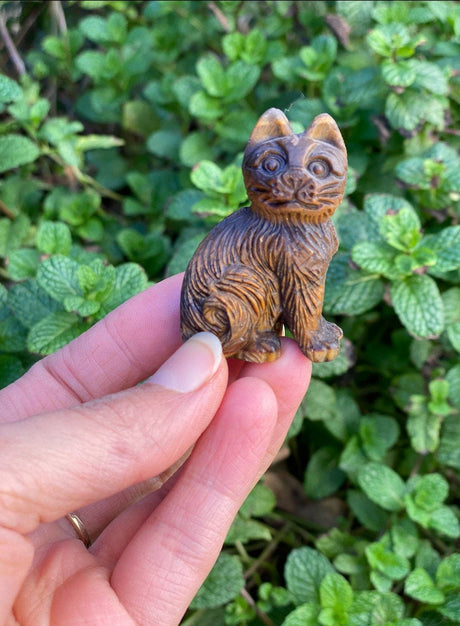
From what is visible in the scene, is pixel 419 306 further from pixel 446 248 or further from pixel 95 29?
pixel 95 29

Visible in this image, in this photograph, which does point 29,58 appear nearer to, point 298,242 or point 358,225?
point 358,225

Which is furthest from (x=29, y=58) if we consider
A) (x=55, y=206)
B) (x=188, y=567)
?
(x=188, y=567)

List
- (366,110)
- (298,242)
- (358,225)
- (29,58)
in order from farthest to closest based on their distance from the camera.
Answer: (29,58), (366,110), (358,225), (298,242)

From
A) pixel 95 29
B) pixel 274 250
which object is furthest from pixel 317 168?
pixel 95 29

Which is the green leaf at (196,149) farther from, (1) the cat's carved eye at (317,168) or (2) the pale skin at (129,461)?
(1) the cat's carved eye at (317,168)

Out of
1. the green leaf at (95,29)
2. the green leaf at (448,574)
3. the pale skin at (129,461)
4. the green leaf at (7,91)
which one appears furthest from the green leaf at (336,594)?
the green leaf at (95,29)

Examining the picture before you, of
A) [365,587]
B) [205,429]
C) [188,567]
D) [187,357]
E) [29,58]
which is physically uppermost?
[29,58]

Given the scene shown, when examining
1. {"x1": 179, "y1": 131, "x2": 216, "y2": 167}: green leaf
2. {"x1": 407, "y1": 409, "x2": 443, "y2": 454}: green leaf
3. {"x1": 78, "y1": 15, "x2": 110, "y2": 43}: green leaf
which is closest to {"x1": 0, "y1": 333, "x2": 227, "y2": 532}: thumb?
{"x1": 407, "y1": 409, "x2": 443, "y2": 454}: green leaf

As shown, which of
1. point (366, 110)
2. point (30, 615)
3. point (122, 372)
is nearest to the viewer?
point (30, 615)
